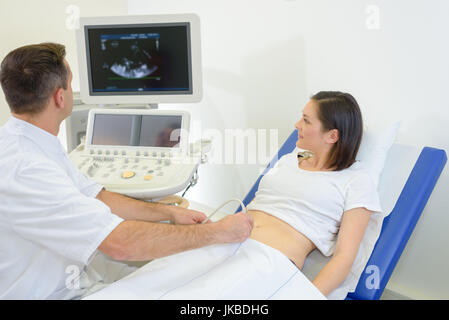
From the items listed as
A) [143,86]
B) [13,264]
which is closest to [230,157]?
[143,86]

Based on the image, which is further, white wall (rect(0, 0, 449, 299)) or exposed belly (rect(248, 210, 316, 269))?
white wall (rect(0, 0, 449, 299))

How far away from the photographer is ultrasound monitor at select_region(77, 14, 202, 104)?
1.62 meters

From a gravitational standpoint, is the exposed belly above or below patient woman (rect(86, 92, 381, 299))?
below

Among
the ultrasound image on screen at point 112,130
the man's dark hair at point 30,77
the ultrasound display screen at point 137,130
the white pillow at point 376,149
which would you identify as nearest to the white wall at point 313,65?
the white pillow at point 376,149

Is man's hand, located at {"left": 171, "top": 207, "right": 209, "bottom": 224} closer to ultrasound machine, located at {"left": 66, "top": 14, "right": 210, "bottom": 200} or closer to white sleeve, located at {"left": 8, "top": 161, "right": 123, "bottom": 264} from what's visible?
ultrasound machine, located at {"left": 66, "top": 14, "right": 210, "bottom": 200}

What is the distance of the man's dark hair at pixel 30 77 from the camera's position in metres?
0.98

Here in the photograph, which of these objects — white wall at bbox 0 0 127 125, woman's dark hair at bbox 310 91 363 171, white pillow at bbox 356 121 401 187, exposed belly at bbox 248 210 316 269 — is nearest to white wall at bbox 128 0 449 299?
white pillow at bbox 356 121 401 187

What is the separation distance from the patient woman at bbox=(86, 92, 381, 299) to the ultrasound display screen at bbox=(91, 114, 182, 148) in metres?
0.44

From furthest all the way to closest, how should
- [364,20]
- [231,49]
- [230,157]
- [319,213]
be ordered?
[230,157], [231,49], [364,20], [319,213]

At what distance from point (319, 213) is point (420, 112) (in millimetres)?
654

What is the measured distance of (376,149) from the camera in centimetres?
149

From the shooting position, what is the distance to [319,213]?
136 cm

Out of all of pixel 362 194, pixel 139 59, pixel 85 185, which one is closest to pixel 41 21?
pixel 139 59

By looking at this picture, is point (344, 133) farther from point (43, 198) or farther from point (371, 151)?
point (43, 198)
